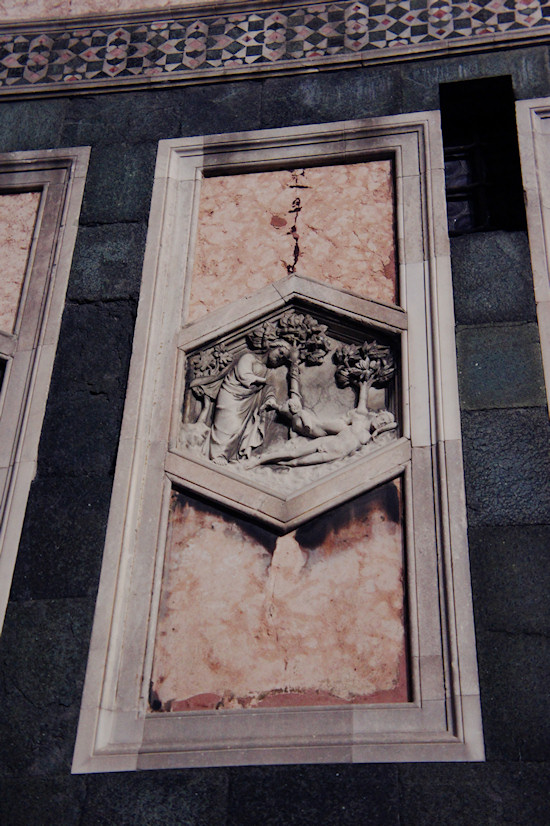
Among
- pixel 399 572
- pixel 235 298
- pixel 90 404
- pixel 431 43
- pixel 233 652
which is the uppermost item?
pixel 431 43

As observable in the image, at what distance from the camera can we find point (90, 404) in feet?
21.3

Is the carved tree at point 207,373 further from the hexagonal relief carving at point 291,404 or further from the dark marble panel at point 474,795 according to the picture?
the dark marble panel at point 474,795

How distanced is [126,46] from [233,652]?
15.1ft

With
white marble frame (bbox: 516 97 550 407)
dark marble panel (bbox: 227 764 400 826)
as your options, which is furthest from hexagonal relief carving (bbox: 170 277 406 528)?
dark marble panel (bbox: 227 764 400 826)

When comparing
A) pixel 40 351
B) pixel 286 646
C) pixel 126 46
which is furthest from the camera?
pixel 126 46

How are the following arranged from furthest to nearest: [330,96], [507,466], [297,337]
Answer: [330,96] → [297,337] → [507,466]

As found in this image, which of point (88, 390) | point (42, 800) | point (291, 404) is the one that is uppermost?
point (88, 390)

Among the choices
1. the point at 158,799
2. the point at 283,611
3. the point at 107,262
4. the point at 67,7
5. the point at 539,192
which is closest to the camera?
the point at 158,799

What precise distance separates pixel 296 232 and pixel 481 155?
1.40 meters

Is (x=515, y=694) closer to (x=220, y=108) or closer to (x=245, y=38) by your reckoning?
(x=220, y=108)

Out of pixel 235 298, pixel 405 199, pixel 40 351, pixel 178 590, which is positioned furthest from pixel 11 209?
pixel 178 590

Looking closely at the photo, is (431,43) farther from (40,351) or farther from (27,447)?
(27,447)

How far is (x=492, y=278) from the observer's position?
6598 mm

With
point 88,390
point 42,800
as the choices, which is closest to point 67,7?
point 88,390
